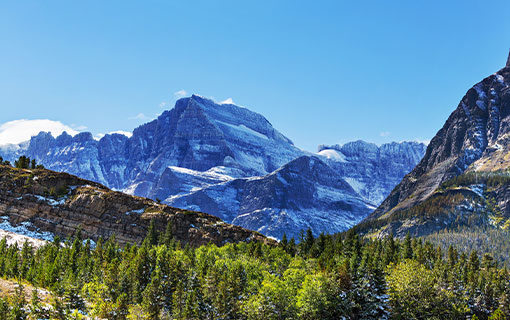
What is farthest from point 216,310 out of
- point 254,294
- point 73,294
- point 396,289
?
point 396,289

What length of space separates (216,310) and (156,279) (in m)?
18.7

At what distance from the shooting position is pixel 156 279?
11975 cm

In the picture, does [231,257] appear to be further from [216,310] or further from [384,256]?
[384,256]

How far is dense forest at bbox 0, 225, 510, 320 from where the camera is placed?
352ft

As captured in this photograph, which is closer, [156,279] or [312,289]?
[312,289]

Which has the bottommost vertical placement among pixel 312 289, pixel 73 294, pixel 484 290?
pixel 484 290

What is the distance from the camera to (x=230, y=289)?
11581cm

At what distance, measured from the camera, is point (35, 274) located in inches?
5251

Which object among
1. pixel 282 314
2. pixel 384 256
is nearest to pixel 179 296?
pixel 282 314

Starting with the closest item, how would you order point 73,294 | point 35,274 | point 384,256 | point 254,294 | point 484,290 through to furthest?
point 73,294, point 254,294, point 35,274, point 484,290, point 384,256

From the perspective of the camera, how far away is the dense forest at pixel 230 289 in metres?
107

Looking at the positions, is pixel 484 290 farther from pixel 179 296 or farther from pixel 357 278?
pixel 179 296

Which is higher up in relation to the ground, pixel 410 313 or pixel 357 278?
pixel 357 278

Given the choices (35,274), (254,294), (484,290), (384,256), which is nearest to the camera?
(254,294)
